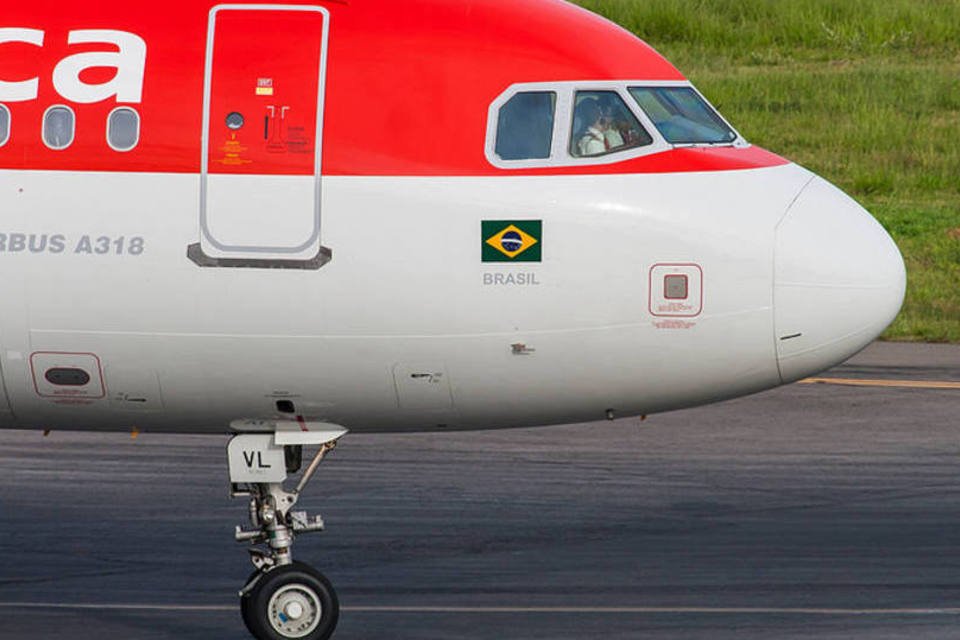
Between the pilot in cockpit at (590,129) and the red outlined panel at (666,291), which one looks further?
the pilot in cockpit at (590,129)

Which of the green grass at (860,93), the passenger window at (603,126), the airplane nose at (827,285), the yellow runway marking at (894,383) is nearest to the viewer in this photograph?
the airplane nose at (827,285)

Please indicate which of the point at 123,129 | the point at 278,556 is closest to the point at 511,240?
the point at 123,129

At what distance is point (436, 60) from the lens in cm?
1348

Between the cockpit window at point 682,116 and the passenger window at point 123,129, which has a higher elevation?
the cockpit window at point 682,116

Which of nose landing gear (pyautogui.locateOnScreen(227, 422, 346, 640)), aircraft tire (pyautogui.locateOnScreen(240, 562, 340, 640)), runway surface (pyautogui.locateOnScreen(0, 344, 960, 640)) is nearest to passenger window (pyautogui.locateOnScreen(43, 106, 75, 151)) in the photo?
nose landing gear (pyautogui.locateOnScreen(227, 422, 346, 640))

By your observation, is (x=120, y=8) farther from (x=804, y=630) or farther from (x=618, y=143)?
(x=804, y=630)

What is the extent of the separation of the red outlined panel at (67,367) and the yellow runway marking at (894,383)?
13.3 metres

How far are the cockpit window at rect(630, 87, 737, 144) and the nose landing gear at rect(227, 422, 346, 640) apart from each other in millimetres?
3006

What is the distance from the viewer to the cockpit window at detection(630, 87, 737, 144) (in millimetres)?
13656

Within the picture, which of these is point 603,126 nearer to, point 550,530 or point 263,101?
point 263,101

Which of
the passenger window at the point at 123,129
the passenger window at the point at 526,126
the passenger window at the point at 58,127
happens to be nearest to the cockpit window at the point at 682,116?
the passenger window at the point at 526,126

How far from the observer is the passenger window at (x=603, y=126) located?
44.3 feet

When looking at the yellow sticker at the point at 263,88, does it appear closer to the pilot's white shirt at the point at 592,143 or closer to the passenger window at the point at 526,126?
the passenger window at the point at 526,126

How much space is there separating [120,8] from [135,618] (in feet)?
16.1
